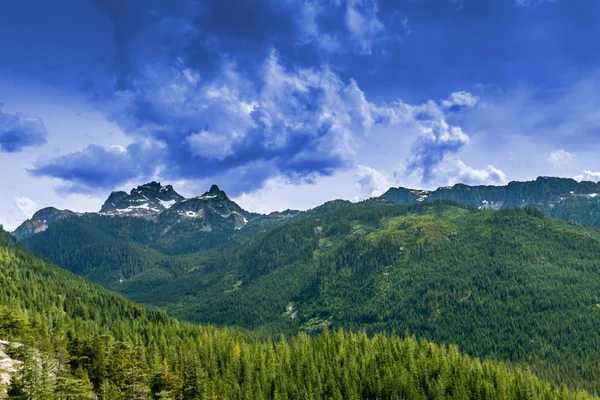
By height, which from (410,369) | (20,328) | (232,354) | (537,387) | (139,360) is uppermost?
(20,328)

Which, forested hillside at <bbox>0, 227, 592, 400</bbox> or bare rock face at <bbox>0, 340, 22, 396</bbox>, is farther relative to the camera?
forested hillside at <bbox>0, 227, 592, 400</bbox>

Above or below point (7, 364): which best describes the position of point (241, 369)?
below

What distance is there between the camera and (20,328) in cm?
12838

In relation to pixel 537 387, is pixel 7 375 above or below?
above

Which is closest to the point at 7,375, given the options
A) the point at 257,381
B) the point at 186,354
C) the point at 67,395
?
the point at 67,395

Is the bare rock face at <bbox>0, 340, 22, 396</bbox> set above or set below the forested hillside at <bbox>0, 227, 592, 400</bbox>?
above

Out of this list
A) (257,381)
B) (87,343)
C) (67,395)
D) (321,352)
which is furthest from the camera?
(321,352)

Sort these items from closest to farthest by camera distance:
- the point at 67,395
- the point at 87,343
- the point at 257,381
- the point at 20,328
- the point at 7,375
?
the point at 67,395, the point at 7,375, the point at 87,343, the point at 20,328, the point at 257,381

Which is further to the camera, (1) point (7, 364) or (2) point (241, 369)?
(2) point (241, 369)

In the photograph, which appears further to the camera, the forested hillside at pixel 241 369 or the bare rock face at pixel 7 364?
the forested hillside at pixel 241 369

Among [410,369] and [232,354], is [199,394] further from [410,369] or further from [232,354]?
[410,369]

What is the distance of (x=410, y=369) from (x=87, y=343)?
117355 mm

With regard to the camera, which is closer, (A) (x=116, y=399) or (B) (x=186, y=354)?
(A) (x=116, y=399)

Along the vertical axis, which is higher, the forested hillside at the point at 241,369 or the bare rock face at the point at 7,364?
the bare rock face at the point at 7,364
